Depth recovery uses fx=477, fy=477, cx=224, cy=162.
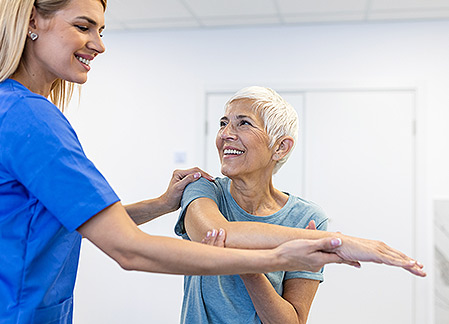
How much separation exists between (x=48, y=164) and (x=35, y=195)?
0.07 metres

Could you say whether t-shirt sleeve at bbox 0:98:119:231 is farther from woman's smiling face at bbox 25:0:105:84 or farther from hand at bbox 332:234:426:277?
hand at bbox 332:234:426:277

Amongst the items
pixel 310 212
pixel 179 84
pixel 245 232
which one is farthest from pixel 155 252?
pixel 179 84

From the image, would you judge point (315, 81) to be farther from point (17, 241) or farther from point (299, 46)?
point (17, 241)

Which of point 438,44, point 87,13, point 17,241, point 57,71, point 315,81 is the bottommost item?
point 17,241

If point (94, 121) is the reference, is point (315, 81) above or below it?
above

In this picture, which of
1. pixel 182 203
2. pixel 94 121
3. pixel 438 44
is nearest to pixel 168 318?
pixel 94 121

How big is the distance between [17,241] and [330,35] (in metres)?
3.14

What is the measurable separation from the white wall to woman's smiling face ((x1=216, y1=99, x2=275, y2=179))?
2.16 metres

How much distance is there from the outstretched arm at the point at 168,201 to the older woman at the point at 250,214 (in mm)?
49

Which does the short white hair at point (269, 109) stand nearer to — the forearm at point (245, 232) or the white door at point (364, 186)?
the forearm at point (245, 232)

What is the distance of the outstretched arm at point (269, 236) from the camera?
112 centimetres

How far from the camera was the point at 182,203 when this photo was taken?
1.53 metres

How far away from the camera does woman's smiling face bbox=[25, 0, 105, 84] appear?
1.10 m

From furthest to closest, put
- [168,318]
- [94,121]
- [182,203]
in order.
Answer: [94,121] < [168,318] < [182,203]
